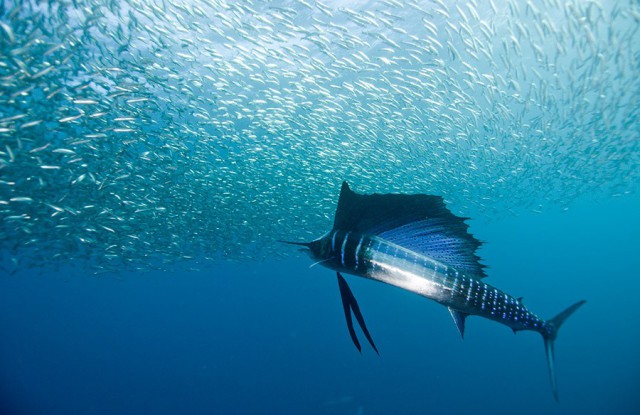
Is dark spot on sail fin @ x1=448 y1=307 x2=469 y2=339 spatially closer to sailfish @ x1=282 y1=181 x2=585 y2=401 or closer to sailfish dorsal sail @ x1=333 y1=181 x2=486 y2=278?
sailfish @ x1=282 y1=181 x2=585 y2=401

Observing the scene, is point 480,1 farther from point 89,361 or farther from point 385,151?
point 89,361

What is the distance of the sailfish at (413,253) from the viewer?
1411mm

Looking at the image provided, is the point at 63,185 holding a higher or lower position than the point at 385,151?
lower

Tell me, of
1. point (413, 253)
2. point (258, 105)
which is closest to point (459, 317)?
point (413, 253)

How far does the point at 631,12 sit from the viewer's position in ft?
19.0

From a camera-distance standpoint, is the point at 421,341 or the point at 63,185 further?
the point at 421,341

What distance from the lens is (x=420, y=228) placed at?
58.1 inches

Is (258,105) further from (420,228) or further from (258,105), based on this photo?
(420,228)

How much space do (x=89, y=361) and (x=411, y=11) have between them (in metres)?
59.1

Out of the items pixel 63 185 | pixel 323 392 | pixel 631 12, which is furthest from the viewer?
pixel 323 392

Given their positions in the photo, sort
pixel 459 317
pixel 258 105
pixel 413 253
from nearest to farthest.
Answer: pixel 413 253, pixel 459 317, pixel 258 105

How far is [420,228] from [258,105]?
515 inches

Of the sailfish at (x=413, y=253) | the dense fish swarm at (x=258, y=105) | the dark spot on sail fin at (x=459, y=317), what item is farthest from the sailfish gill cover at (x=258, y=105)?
the dark spot on sail fin at (x=459, y=317)

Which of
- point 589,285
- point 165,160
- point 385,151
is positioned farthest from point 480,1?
point 589,285
